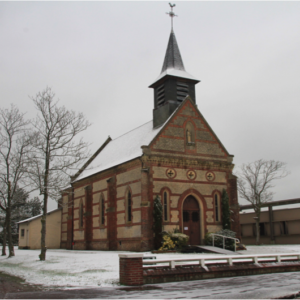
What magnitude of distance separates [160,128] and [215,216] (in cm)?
862

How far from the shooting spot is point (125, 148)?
3619 cm

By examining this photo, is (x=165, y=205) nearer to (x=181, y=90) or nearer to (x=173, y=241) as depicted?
(x=173, y=241)

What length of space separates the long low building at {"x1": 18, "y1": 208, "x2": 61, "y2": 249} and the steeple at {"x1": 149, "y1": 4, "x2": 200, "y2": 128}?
65.6 feet

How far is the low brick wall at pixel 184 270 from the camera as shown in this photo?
47.9 ft

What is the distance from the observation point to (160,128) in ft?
104

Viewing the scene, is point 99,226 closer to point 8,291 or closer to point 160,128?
point 160,128

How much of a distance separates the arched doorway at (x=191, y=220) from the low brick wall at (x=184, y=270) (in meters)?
12.0

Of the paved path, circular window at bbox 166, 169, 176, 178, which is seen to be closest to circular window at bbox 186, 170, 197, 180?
circular window at bbox 166, 169, 176, 178

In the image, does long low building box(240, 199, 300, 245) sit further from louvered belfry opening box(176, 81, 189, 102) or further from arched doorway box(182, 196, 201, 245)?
louvered belfry opening box(176, 81, 189, 102)

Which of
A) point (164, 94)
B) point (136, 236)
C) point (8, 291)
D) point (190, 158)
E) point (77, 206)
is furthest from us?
point (77, 206)

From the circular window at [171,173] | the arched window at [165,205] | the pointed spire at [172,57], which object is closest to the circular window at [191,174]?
the circular window at [171,173]

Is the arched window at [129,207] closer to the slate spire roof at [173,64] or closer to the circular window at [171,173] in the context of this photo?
the circular window at [171,173]

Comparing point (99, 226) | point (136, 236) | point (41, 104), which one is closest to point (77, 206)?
point (99, 226)

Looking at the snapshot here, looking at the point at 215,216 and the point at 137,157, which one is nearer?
the point at 137,157
